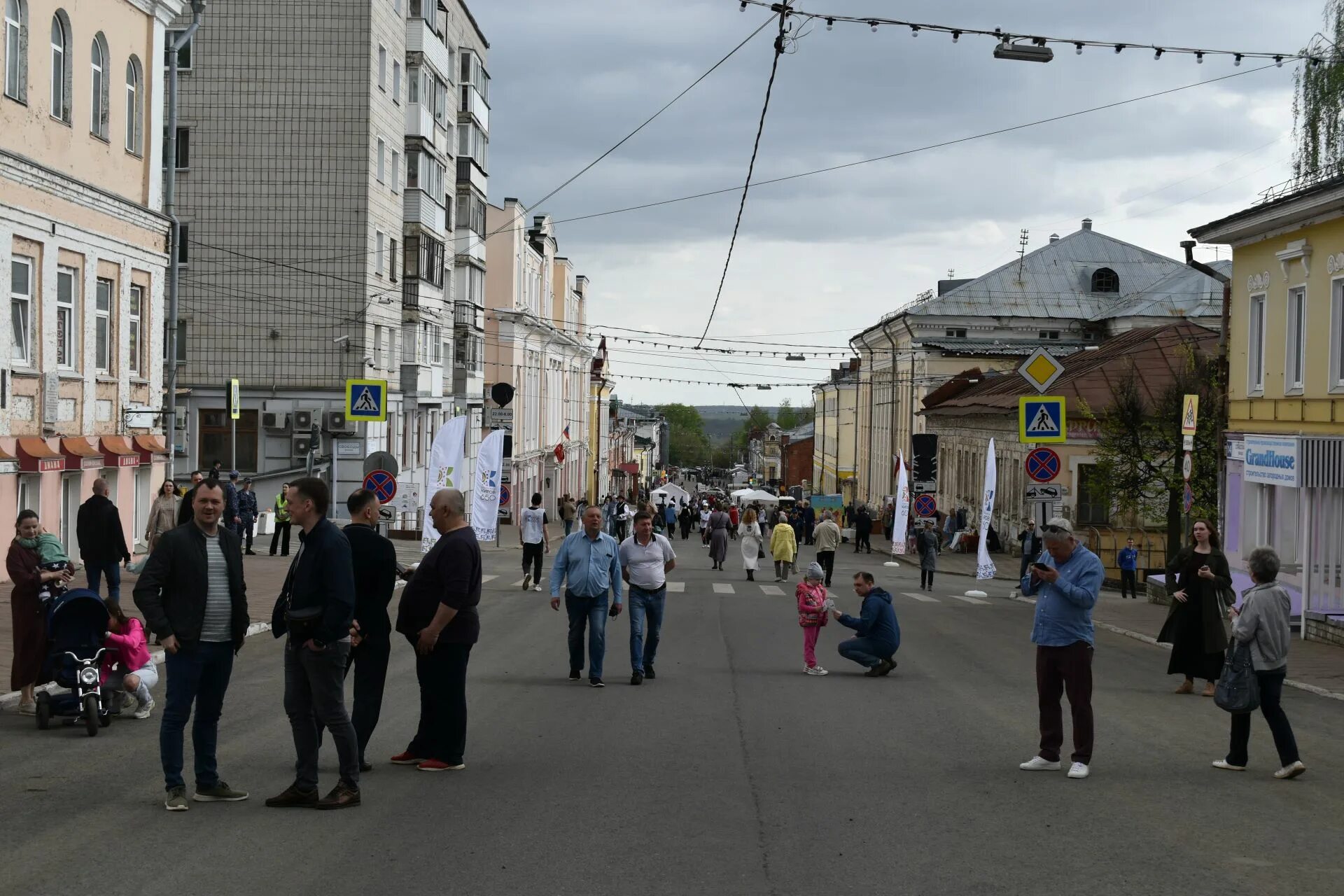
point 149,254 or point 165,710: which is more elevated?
point 149,254

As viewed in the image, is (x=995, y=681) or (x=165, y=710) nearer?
(x=165, y=710)

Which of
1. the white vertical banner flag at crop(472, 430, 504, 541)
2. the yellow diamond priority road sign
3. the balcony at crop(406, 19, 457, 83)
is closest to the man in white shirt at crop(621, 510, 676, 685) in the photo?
the yellow diamond priority road sign

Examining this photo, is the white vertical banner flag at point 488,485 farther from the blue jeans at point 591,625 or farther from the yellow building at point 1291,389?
the blue jeans at point 591,625

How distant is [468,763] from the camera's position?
988 cm

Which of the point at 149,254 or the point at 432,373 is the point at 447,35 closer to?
the point at 432,373

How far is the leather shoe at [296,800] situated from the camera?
822 cm

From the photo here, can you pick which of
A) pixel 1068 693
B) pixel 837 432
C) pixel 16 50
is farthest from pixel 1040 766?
pixel 837 432

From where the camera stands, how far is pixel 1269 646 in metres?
10.0

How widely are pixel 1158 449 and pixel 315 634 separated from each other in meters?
33.0

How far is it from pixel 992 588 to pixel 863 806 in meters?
29.9

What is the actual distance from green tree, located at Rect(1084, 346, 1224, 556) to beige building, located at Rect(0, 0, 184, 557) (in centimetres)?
2256

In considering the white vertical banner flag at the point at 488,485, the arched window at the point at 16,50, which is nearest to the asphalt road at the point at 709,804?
the arched window at the point at 16,50

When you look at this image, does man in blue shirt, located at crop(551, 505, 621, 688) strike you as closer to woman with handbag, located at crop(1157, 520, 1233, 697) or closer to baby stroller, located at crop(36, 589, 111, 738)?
baby stroller, located at crop(36, 589, 111, 738)

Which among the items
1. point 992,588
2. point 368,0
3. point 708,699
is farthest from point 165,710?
point 368,0
